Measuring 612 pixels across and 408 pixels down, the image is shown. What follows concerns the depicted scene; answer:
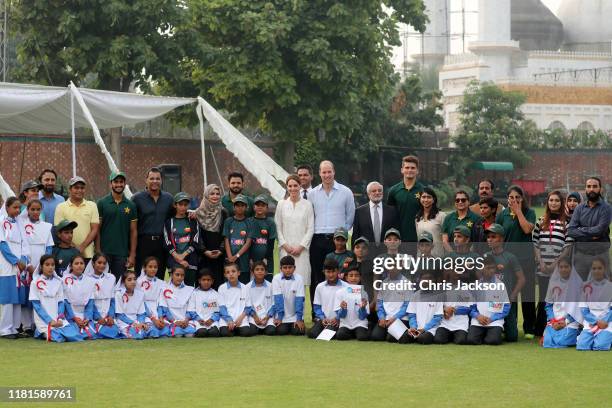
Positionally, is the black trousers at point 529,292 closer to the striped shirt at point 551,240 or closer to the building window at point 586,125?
the striped shirt at point 551,240

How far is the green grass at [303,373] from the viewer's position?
7.99 meters

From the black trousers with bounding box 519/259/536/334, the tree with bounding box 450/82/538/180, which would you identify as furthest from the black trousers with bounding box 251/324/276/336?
the tree with bounding box 450/82/538/180

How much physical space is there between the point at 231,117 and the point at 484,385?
2114cm

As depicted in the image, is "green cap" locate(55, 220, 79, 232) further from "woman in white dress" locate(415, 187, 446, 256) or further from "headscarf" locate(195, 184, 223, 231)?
"woman in white dress" locate(415, 187, 446, 256)

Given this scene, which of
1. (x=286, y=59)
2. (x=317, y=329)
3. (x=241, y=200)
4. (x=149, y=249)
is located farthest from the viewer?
(x=286, y=59)

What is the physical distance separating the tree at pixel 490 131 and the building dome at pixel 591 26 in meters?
20.9

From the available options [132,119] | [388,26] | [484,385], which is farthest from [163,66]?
[484,385]

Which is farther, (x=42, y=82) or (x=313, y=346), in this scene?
(x=42, y=82)

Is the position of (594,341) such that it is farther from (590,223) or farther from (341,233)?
(341,233)

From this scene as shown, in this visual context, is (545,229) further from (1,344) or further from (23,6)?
(23,6)

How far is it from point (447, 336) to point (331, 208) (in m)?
1.81

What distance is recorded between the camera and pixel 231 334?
1129 centimetres

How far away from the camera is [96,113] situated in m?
15.4

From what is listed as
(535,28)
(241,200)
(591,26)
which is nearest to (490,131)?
(535,28)
